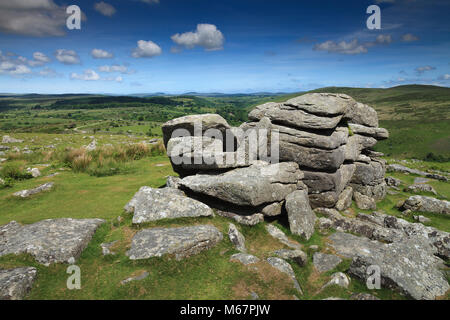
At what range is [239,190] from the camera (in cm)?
1421

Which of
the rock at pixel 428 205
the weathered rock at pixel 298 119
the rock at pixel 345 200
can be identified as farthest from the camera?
the rock at pixel 428 205

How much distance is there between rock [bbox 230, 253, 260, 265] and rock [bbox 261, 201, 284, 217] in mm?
4581

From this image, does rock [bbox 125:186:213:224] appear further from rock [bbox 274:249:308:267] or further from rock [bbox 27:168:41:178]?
rock [bbox 27:168:41:178]

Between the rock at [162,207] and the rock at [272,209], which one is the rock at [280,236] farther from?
the rock at [162,207]

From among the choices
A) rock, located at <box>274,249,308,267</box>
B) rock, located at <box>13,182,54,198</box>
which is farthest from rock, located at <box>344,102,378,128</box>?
rock, located at <box>13,182,54,198</box>

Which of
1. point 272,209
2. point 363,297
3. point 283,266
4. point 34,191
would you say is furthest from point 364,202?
point 34,191

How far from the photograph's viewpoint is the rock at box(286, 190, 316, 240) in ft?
46.8

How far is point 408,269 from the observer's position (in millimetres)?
10484

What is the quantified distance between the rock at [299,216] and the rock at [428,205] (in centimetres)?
1110

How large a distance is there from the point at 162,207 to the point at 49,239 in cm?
538

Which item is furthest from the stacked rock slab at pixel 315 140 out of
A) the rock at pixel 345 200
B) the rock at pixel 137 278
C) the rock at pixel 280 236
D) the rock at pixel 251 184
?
the rock at pixel 137 278

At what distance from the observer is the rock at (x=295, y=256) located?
38.0ft

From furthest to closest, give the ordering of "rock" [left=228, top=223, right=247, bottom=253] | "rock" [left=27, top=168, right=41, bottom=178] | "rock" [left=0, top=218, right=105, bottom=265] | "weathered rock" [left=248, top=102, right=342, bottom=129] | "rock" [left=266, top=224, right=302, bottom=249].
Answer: "rock" [left=27, top=168, right=41, bottom=178] < "weathered rock" [left=248, top=102, right=342, bottom=129] < "rock" [left=266, top=224, right=302, bottom=249] < "rock" [left=228, top=223, right=247, bottom=253] < "rock" [left=0, top=218, right=105, bottom=265]

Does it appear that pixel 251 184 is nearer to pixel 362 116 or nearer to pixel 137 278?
pixel 137 278
